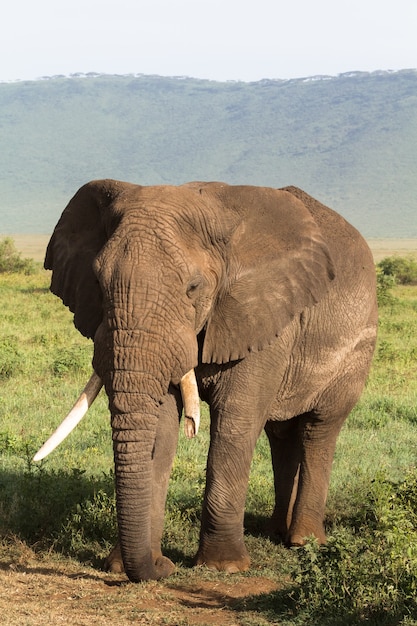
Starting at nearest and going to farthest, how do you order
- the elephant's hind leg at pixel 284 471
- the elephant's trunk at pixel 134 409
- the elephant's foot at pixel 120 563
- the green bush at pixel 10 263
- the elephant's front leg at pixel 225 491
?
the elephant's trunk at pixel 134 409 < the elephant's foot at pixel 120 563 < the elephant's front leg at pixel 225 491 < the elephant's hind leg at pixel 284 471 < the green bush at pixel 10 263

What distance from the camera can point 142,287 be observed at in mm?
5133

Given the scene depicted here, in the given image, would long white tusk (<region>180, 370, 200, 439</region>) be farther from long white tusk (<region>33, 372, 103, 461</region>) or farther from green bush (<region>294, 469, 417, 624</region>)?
green bush (<region>294, 469, 417, 624</region>)

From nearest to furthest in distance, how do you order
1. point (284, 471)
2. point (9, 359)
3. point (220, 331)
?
1. point (220, 331)
2. point (284, 471)
3. point (9, 359)

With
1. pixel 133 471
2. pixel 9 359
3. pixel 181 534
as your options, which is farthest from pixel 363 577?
pixel 9 359

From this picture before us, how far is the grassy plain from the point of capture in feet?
16.9

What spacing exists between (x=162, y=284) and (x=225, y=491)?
151cm

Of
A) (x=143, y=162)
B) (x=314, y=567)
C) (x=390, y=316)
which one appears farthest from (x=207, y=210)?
(x=143, y=162)

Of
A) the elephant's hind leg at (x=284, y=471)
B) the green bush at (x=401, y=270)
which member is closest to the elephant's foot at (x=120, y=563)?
the elephant's hind leg at (x=284, y=471)

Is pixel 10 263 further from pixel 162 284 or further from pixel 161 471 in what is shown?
pixel 162 284

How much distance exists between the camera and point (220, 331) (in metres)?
5.82

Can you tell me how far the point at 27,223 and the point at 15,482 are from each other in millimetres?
143075

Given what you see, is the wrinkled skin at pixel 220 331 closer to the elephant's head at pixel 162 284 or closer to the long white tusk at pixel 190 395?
the elephant's head at pixel 162 284

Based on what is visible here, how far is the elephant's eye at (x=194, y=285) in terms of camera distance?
534 cm

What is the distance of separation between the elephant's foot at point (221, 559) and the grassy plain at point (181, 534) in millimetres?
91
